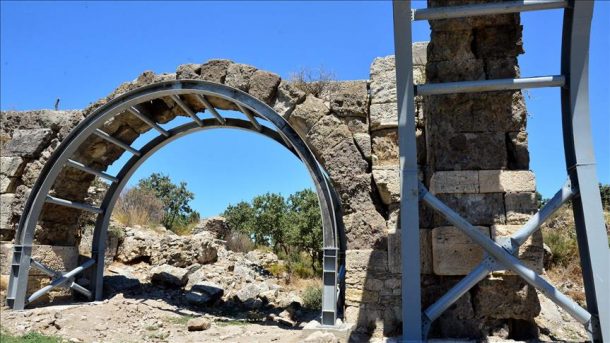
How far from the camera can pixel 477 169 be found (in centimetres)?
466

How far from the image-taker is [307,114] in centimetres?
605

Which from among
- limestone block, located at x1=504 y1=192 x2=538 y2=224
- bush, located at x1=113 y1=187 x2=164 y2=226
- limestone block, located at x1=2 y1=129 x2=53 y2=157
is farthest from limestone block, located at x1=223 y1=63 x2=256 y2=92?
bush, located at x1=113 y1=187 x2=164 y2=226

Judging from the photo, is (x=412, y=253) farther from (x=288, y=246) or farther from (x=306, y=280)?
(x=288, y=246)

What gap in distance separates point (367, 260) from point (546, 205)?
2.15m

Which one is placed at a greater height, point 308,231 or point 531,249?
point 308,231

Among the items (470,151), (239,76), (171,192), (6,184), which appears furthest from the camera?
(171,192)

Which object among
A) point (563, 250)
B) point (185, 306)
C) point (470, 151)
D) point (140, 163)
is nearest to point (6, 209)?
point (140, 163)

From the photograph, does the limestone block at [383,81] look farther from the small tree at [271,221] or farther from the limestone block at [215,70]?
the small tree at [271,221]

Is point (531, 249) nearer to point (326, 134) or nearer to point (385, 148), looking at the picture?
point (385, 148)

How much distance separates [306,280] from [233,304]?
436cm

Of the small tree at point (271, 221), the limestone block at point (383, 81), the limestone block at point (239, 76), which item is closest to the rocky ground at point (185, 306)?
the limestone block at point (383, 81)

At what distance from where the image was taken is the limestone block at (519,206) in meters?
4.46

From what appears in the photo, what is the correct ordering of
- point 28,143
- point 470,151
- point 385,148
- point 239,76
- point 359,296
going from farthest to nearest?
point 28,143 < point 239,76 < point 385,148 < point 359,296 < point 470,151

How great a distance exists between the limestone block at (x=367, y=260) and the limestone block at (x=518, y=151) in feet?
5.77
